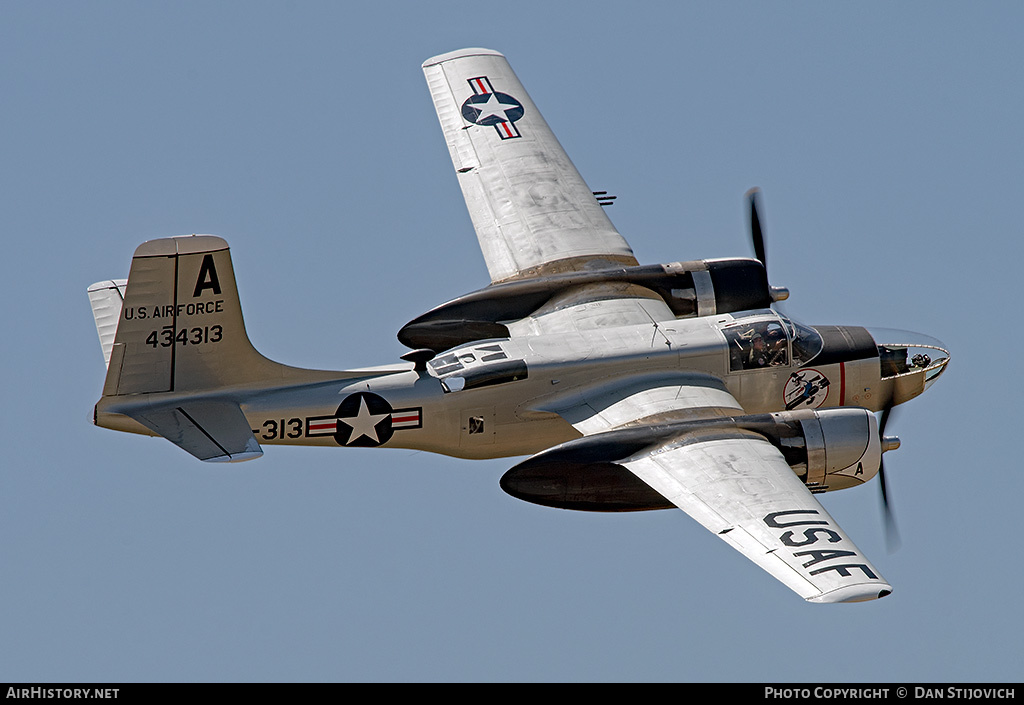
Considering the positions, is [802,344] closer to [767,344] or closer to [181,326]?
[767,344]

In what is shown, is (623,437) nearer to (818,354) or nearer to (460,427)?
(460,427)

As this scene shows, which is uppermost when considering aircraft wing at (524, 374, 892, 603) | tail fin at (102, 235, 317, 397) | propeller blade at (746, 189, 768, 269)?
propeller blade at (746, 189, 768, 269)

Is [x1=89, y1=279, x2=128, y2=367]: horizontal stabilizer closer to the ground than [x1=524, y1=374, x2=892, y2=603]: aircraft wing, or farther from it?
farther from it

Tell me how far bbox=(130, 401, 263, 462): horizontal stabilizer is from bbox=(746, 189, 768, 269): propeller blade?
13699 millimetres

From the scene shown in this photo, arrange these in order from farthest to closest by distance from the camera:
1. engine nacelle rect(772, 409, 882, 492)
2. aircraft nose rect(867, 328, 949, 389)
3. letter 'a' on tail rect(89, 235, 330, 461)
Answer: aircraft nose rect(867, 328, 949, 389) → engine nacelle rect(772, 409, 882, 492) → letter 'a' on tail rect(89, 235, 330, 461)

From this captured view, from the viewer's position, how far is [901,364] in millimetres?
35875

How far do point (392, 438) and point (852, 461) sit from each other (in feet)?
31.0

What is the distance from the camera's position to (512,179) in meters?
40.8

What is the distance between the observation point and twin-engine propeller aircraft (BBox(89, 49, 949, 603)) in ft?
101

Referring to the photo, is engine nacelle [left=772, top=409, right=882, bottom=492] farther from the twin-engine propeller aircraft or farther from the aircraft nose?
the aircraft nose

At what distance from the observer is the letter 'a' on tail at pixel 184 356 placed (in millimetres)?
31016

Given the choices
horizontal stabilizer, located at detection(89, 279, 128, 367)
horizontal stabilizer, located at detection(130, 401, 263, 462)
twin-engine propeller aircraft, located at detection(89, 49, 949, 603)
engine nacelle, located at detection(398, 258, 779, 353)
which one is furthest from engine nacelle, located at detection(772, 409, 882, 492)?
horizontal stabilizer, located at detection(89, 279, 128, 367)

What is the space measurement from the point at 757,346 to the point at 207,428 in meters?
11.9

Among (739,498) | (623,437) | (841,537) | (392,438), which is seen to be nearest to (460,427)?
(392,438)
